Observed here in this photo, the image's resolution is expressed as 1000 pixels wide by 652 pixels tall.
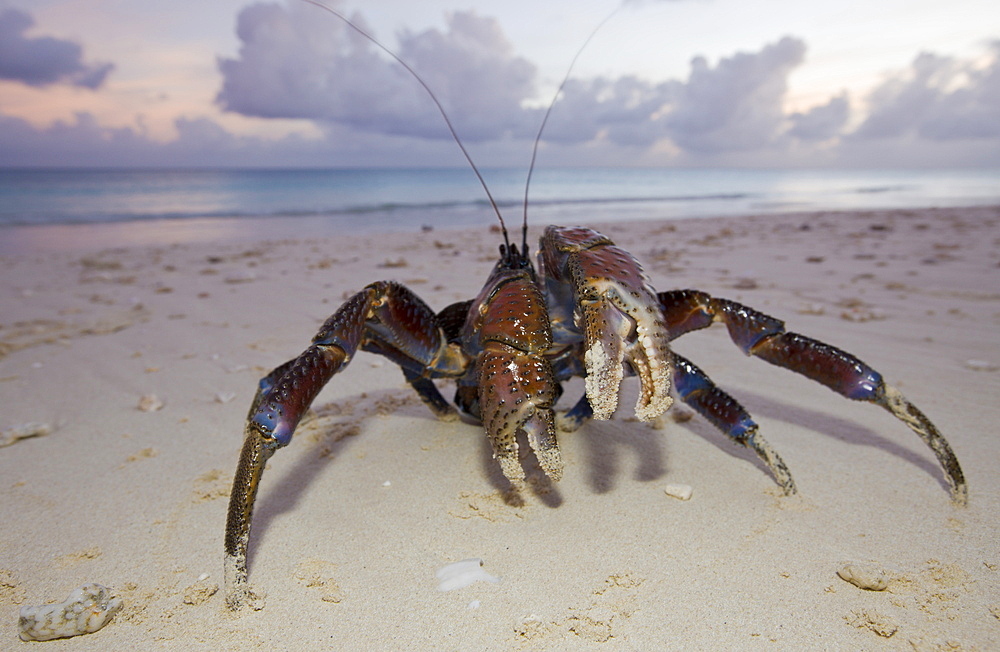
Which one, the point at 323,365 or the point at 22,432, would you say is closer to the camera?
the point at 323,365

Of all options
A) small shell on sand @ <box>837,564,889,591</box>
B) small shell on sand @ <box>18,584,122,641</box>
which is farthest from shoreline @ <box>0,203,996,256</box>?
small shell on sand @ <box>837,564,889,591</box>

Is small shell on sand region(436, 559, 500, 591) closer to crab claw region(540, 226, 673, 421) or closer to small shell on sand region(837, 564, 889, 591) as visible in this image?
crab claw region(540, 226, 673, 421)

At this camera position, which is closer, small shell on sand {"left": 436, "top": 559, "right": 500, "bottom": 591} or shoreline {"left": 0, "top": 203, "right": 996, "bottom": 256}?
small shell on sand {"left": 436, "top": 559, "right": 500, "bottom": 591}

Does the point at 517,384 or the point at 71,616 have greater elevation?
the point at 517,384

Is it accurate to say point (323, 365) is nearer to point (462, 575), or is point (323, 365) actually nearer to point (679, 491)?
point (462, 575)

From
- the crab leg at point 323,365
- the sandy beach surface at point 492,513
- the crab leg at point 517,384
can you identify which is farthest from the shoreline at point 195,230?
the crab leg at point 517,384

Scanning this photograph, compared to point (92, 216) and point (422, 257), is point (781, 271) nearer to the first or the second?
point (422, 257)

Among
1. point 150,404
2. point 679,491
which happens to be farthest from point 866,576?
point 150,404
